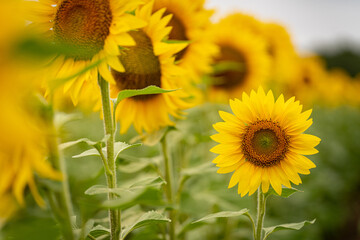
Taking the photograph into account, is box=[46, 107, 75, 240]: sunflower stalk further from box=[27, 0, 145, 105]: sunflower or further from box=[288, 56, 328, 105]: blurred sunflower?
box=[288, 56, 328, 105]: blurred sunflower

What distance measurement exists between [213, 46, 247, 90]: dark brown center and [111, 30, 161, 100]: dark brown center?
71.3 inches

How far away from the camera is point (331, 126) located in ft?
29.2

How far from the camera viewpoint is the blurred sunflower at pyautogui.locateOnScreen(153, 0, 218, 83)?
85.2 inches

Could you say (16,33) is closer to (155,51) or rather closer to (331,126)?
(155,51)

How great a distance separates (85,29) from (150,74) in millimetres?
429

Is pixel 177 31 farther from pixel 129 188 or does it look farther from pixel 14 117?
pixel 14 117

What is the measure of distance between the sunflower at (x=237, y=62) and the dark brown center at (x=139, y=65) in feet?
5.95

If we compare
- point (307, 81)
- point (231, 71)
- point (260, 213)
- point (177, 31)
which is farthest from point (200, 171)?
point (307, 81)

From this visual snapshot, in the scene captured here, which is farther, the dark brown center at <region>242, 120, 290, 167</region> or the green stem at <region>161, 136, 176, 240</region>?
the green stem at <region>161, 136, 176, 240</region>

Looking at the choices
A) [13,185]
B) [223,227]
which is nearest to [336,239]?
[223,227]

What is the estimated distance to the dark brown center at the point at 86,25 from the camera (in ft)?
4.39

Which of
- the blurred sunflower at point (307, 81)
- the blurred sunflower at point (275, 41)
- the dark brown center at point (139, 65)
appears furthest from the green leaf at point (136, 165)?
the blurred sunflower at point (307, 81)

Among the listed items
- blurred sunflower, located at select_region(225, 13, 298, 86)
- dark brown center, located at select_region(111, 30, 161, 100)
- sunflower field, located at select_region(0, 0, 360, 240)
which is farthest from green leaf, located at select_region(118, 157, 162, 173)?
blurred sunflower, located at select_region(225, 13, 298, 86)

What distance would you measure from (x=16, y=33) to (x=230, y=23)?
10.8 ft
